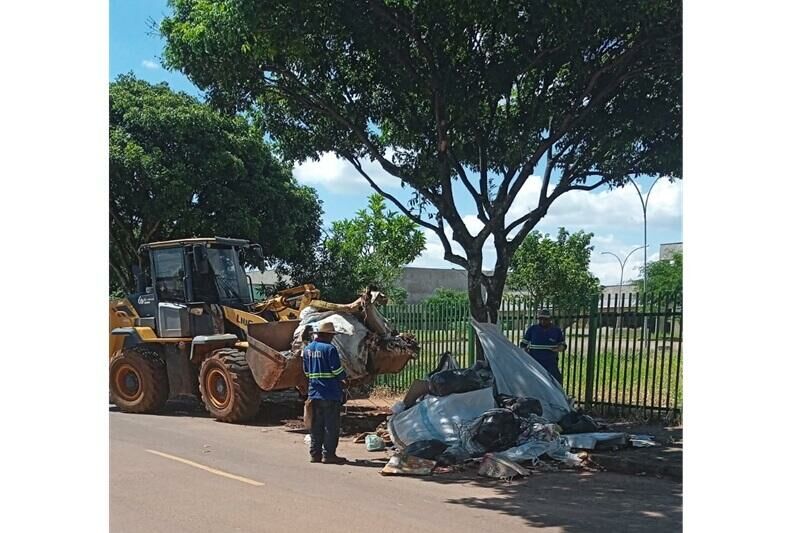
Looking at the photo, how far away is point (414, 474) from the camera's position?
27.4ft

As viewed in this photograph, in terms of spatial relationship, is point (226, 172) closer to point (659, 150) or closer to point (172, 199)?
point (172, 199)

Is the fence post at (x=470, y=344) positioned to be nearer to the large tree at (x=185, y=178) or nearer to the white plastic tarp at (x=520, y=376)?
the white plastic tarp at (x=520, y=376)

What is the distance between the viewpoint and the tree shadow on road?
650cm

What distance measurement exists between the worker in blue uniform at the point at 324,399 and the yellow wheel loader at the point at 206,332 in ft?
7.01

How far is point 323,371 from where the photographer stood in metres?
9.09

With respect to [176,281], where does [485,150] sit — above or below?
above

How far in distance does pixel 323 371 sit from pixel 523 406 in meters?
2.64

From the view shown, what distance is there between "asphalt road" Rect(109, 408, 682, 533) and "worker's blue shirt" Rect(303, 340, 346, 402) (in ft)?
2.62

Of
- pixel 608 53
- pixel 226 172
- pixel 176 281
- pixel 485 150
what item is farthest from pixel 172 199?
pixel 608 53

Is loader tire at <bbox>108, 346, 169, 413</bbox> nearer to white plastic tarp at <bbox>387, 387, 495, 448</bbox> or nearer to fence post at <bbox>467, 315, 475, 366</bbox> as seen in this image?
Result: white plastic tarp at <bbox>387, 387, 495, 448</bbox>

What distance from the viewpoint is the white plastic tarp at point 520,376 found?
10.7 metres

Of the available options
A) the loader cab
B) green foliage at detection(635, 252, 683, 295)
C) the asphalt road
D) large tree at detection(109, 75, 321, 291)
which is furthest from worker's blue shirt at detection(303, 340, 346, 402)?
green foliage at detection(635, 252, 683, 295)

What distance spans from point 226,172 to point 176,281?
23.3 ft

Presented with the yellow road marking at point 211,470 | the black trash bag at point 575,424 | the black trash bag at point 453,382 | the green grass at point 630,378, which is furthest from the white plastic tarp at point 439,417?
the green grass at point 630,378
